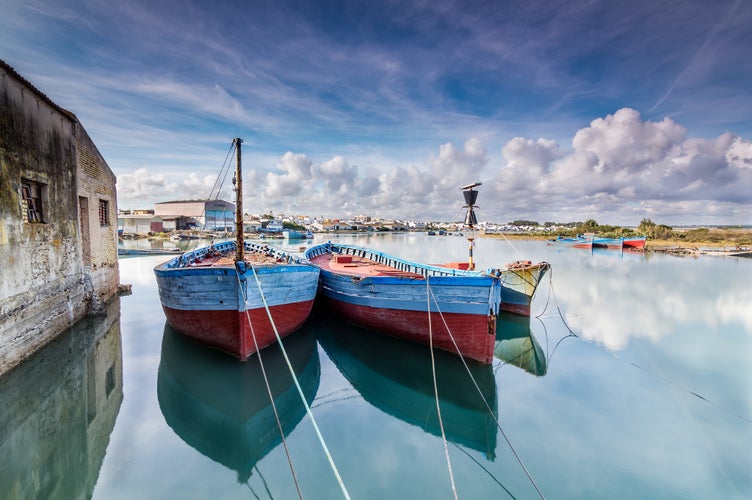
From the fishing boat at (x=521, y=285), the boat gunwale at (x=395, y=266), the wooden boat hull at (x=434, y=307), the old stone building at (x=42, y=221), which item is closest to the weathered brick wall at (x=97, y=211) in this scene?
the old stone building at (x=42, y=221)

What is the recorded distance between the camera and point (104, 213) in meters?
15.1

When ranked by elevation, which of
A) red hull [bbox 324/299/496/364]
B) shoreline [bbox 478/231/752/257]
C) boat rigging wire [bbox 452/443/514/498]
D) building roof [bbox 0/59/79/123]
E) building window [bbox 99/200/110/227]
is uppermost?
building roof [bbox 0/59/79/123]

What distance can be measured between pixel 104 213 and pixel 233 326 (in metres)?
11.4

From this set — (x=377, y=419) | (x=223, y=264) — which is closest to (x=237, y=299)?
(x=377, y=419)

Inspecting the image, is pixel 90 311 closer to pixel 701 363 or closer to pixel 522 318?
pixel 522 318

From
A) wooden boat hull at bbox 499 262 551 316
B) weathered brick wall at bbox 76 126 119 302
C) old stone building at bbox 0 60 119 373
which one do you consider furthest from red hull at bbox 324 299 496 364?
weathered brick wall at bbox 76 126 119 302

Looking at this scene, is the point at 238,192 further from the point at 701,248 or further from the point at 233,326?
the point at 701,248

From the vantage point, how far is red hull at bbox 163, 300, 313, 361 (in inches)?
335

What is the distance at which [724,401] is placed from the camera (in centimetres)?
777

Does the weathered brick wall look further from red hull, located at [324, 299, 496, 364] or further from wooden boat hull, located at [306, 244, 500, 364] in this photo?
red hull, located at [324, 299, 496, 364]

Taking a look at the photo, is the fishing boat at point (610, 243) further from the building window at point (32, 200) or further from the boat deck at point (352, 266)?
the building window at point (32, 200)

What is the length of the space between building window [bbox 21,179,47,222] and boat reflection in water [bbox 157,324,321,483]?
4879mm

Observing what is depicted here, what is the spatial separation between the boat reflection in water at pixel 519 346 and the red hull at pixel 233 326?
6759 millimetres

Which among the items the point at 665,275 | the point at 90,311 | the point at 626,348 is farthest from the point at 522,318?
the point at 665,275
